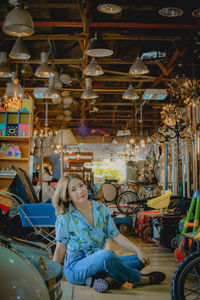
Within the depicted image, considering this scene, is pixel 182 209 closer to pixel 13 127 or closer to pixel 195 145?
pixel 195 145

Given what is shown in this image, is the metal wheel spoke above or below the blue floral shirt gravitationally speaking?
below

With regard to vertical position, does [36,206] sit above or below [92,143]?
below

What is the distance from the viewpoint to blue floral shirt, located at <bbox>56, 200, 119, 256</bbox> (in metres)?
2.93

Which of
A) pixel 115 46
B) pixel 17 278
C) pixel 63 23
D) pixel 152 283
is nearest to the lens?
pixel 17 278

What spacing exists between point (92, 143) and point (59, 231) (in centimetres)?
1612

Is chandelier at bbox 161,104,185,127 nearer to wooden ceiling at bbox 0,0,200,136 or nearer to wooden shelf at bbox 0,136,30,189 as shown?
wooden ceiling at bbox 0,0,200,136

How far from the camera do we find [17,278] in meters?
1.23

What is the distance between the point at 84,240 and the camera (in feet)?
9.65

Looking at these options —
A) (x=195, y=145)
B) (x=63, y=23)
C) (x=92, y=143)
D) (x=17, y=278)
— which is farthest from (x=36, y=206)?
(x=92, y=143)

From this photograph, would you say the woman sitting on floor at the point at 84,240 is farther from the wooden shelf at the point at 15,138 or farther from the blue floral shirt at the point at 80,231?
the wooden shelf at the point at 15,138

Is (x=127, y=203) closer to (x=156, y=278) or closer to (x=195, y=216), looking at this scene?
(x=195, y=216)

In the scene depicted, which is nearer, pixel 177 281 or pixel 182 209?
pixel 177 281

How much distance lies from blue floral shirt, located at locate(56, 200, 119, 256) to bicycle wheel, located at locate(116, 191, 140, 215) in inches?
140

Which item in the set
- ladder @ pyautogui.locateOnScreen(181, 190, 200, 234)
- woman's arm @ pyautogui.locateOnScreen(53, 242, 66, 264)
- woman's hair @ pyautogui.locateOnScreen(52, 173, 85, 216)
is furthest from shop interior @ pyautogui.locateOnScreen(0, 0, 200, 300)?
woman's hair @ pyautogui.locateOnScreen(52, 173, 85, 216)
